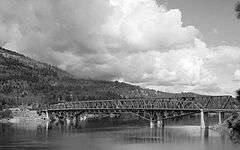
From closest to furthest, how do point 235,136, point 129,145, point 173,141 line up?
point 235,136
point 129,145
point 173,141

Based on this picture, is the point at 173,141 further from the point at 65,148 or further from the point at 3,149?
the point at 3,149

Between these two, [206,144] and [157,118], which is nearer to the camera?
[206,144]

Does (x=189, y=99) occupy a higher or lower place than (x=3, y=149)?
higher

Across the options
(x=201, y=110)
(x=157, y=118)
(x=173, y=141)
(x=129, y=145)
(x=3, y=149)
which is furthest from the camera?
(x=157, y=118)

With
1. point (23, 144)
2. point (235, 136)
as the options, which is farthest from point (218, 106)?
point (235, 136)

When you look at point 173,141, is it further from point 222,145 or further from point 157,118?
point 157,118

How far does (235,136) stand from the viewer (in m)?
32.0

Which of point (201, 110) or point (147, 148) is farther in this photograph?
point (201, 110)

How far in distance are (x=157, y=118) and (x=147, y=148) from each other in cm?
8753

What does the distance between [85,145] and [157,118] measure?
85989 millimetres

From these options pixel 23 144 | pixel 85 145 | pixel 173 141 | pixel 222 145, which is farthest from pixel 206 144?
pixel 23 144

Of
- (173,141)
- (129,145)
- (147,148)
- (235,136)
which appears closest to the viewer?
(235,136)

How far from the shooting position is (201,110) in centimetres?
16838

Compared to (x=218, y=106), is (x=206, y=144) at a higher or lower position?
lower
